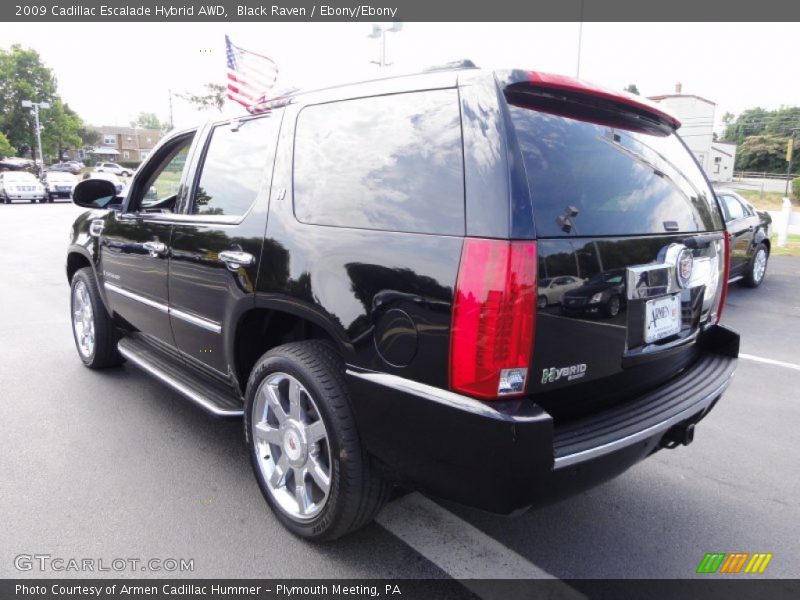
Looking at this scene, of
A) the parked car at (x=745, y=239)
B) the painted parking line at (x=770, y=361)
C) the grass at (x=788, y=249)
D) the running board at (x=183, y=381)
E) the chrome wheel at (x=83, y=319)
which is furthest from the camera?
the grass at (x=788, y=249)

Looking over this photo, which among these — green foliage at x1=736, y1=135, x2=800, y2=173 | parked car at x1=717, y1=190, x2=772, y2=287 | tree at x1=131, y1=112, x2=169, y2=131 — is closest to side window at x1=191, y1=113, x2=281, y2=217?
Answer: parked car at x1=717, y1=190, x2=772, y2=287

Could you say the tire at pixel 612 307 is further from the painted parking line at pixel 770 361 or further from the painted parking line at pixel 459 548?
the painted parking line at pixel 770 361

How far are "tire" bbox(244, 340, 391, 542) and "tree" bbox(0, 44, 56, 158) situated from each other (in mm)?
70873

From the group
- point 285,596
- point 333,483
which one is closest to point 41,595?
point 285,596

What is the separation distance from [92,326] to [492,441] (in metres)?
3.86

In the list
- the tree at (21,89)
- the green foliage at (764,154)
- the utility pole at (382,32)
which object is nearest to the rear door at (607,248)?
the utility pole at (382,32)

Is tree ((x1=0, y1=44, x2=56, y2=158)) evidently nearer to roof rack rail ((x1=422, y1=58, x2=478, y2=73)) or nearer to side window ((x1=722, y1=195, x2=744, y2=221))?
side window ((x1=722, y1=195, x2=744, y2=221))

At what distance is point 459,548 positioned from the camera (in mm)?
2557

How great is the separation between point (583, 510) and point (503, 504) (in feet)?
3.83

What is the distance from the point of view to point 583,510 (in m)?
2.88

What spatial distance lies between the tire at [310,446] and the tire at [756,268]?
8532 mm

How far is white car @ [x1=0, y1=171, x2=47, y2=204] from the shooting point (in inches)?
1091

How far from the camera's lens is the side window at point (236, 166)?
9.39 ft

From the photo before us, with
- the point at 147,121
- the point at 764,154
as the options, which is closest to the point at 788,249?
the point at 764,154
